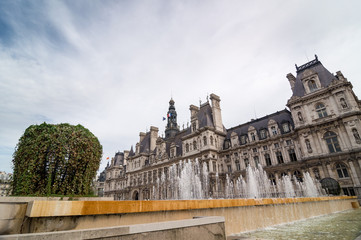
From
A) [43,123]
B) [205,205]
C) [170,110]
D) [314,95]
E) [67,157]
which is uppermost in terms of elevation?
[170,110]

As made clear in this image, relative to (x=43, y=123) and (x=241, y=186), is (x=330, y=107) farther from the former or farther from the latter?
(x=43, y=123)

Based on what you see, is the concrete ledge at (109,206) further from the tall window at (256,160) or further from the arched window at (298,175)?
the tall window at (256,160)

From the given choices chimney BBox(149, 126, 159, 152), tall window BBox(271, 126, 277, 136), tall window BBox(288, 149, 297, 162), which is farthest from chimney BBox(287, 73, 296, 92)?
chimney BBox(149, 126, 159, 152)

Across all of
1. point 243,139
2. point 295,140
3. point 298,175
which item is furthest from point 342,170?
point 243,139

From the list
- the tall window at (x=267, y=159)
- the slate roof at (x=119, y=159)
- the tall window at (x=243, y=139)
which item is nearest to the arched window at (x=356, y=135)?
the tall window at (x=267, y=159)

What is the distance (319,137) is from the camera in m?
28.3

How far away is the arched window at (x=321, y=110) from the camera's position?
95.6 ft

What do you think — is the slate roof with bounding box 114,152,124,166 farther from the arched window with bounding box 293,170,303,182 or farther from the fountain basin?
the fountain basin

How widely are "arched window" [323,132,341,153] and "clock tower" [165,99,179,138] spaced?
39.1m

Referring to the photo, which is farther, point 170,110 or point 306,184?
point 170,110

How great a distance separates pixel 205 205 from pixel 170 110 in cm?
6235

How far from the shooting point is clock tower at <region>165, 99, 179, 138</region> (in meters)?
61.0

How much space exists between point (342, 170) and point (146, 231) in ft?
105

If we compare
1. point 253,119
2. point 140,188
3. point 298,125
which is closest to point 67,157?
point 298,125
